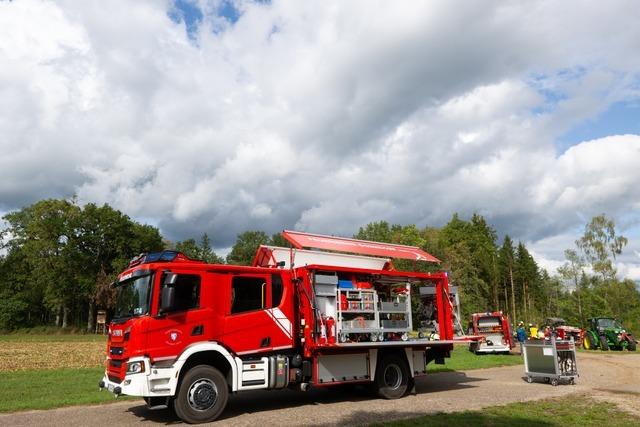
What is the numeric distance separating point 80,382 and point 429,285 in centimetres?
1047

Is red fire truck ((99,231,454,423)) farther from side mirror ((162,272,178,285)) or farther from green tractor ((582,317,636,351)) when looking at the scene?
green tractor ((582,317,636,351))

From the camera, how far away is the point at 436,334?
43.4ft

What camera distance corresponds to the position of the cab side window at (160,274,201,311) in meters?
9.60

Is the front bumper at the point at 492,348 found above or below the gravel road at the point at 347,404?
above

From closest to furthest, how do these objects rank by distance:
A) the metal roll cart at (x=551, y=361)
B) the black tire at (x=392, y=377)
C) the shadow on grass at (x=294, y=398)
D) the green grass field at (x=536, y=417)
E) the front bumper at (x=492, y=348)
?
1. the green grass field at (x=536, y=417)
2. the shadow on grass at (x=294, y=398)
3. the black tire at (x=392, y=377)
4. the metal roll cart at (x=551, y=361)
5. the front bumper at (x=492, y=348)

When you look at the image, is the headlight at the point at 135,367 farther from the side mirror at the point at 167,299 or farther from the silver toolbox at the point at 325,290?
the silver toolbox at the point at 325,290

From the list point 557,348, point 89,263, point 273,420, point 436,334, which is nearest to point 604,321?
point 557,348

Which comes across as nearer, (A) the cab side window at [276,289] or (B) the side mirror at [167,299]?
(B) the side mirror at [167,299]

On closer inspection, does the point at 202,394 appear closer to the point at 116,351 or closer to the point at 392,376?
the point at 116,351

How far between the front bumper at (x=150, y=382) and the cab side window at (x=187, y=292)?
3.64ft

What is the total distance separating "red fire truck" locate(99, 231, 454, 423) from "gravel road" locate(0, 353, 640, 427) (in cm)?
58

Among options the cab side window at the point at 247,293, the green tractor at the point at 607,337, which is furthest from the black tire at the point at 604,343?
the cab side window at the point at 247,293

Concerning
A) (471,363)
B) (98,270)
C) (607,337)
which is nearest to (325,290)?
(471,363)

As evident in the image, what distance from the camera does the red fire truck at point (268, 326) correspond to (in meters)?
9.30
